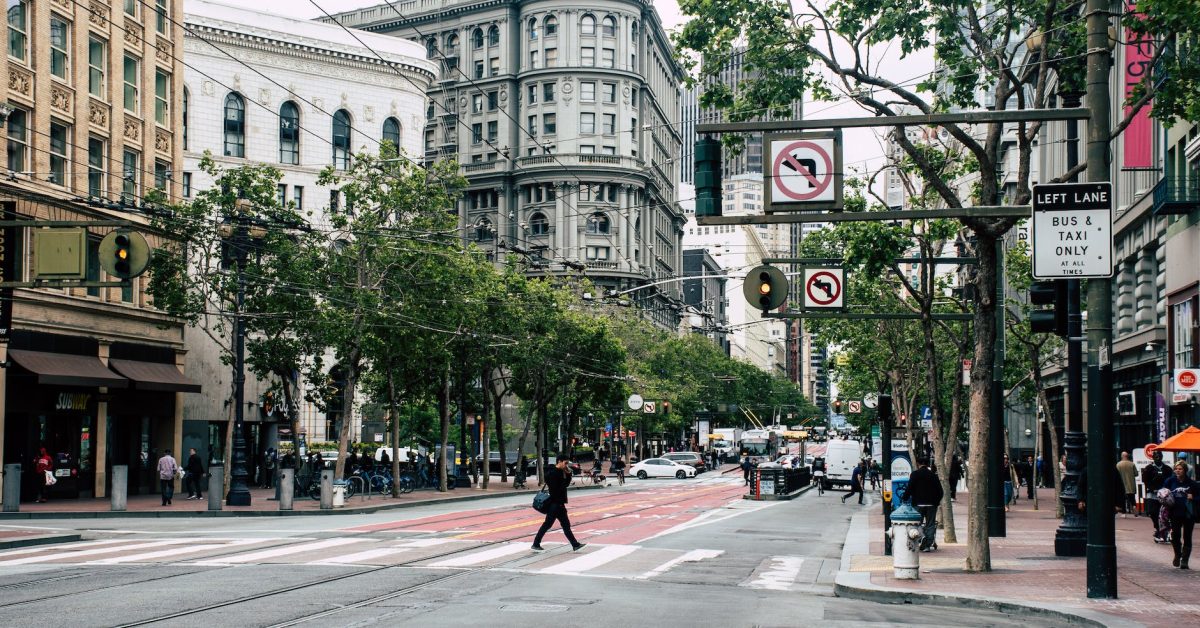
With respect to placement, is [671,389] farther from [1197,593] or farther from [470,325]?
[1197,593]

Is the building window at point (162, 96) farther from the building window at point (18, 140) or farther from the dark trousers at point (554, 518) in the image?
the dark trousers at point (554, 518)

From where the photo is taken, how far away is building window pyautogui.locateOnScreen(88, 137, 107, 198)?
4159cm

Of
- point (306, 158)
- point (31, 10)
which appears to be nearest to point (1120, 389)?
point (31, 10)

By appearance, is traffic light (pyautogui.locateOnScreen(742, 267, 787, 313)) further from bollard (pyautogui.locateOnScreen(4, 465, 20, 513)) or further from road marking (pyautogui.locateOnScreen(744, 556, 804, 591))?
bollard (pyautogui.locateOnScreen(4, 465, 20, 513))

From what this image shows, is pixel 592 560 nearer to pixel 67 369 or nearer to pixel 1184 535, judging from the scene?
pixel 1184 535

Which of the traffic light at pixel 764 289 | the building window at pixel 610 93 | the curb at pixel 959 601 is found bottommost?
the curb at pixel 959 601

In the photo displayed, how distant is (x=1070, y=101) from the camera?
22.6 m

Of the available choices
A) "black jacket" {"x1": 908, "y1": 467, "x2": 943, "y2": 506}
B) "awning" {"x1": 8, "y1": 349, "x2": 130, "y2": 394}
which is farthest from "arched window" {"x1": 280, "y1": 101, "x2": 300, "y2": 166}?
"black jacket" {"x1": 908, "y1": 467, "x2": 943, "y2": 506}

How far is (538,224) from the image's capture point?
382 ft

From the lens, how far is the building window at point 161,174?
152 feet

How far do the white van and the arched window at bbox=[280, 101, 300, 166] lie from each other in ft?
129

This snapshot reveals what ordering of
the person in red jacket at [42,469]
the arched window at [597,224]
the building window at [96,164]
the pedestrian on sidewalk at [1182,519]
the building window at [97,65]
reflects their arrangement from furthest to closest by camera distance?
1. the arched window at [597,224]
2. the building window at [97,65]
3. the building window at [96,164]
4. the person in red jacket at [42,469]
5. the pedestrian on sidewalk at [1182,519]

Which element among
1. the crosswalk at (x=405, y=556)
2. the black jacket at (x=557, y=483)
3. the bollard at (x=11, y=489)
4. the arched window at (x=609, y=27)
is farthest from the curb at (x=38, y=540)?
the arched window at (x=609, y=27)

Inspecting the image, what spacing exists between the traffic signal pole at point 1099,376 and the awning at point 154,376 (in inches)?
1332
